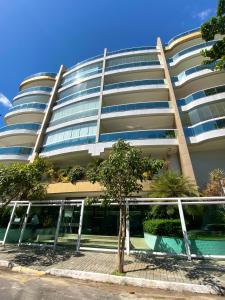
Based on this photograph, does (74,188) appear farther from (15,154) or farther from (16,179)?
(15,154)

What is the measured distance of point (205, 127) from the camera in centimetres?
2291

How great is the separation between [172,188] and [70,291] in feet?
37.5

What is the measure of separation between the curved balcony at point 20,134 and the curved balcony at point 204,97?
22.2 metres

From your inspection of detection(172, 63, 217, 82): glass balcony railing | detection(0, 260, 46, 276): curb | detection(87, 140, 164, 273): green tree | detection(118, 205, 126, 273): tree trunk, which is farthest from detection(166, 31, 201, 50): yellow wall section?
detection(0, 260, 46, 276): curb

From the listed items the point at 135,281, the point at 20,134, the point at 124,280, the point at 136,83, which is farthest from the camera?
the point at 20,134

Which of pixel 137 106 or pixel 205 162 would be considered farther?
pixel 137 106

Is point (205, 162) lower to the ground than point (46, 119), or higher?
lower

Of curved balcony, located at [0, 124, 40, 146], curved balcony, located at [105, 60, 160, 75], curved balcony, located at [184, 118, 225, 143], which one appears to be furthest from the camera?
curved balcony, located at [105, 60, 160, 75]

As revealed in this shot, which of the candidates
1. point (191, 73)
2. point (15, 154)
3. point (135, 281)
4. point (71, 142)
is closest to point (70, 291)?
point (135, 281)

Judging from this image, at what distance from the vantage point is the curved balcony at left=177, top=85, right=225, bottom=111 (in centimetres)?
2438

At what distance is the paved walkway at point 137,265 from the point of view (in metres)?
7.49

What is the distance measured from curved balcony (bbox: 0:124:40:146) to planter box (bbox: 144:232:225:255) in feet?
83.9

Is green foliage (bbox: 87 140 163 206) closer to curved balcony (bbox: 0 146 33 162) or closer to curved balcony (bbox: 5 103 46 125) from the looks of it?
→ curved balcony (bbox: 0 146 33 162)

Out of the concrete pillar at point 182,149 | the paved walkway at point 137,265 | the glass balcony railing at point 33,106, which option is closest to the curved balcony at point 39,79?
the glass balcony railing at point 33,106
